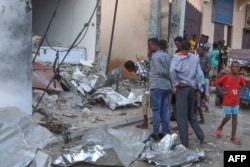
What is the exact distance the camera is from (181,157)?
5199 millimetres

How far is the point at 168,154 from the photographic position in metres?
5.32

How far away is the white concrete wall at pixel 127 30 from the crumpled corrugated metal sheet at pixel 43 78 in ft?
14.7

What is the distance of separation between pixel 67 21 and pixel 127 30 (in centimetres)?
251

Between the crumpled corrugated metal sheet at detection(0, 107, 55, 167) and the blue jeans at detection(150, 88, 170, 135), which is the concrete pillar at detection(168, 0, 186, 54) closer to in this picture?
the blue jeans at detection(150, 88, 170, 135)

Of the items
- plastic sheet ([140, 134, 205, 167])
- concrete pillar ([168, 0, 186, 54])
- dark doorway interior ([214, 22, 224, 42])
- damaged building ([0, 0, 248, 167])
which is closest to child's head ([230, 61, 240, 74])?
damaged building ([0, 0, 248, 167])

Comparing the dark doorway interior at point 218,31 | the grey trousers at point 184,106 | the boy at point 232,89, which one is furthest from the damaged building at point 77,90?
the dark doorway interior at point 218,31

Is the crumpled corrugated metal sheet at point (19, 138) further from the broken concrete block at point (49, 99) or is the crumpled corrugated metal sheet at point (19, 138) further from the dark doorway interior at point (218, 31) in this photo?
the dark doorway interior at point (218, 31)

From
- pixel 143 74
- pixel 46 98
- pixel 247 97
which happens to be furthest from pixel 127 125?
pixel 247 97

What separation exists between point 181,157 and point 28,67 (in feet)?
8.05

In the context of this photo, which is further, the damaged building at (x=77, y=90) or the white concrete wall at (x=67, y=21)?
the white concrete wall at (x=67, y=21)

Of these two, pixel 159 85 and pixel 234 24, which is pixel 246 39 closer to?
pixel 234 24

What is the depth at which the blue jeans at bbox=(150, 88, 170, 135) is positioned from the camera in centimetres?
603

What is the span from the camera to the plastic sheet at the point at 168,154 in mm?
5104

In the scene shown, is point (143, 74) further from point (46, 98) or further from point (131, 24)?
point (131, 24)
